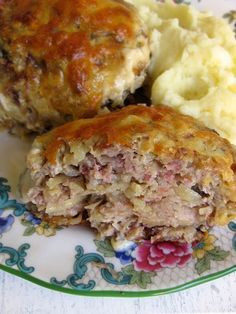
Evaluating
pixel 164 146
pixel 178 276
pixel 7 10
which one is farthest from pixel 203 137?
pixel 7 10

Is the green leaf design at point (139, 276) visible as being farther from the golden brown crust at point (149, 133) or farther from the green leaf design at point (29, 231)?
the golden brown crust at point (149, 133)

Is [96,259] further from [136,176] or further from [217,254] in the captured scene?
[217,254]

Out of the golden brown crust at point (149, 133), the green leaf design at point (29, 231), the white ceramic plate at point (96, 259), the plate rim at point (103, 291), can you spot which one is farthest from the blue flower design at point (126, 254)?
the golden brown crust at point (149, 133)

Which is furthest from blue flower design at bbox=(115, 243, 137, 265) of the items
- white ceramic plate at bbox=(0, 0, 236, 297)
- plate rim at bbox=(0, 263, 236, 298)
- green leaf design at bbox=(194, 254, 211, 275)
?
green leaf design at bbox=(194, 254, 211, 275)

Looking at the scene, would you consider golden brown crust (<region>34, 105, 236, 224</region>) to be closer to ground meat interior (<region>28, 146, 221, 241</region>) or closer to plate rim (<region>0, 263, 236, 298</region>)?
ground meat interior (<region>28, 146, 221, 241</region>)

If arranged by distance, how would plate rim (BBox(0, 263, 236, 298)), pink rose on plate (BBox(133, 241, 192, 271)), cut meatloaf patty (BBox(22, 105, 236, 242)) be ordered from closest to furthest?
plate rim (BBox(0, 263, 236, 298)) < cut meatloaf patty (BBox(22, 105, 236, 242)) < pink rose on plate (BBox(133, 241, 192, 271))

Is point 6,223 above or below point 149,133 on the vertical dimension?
below

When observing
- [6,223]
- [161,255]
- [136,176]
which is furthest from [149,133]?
[6,223]
